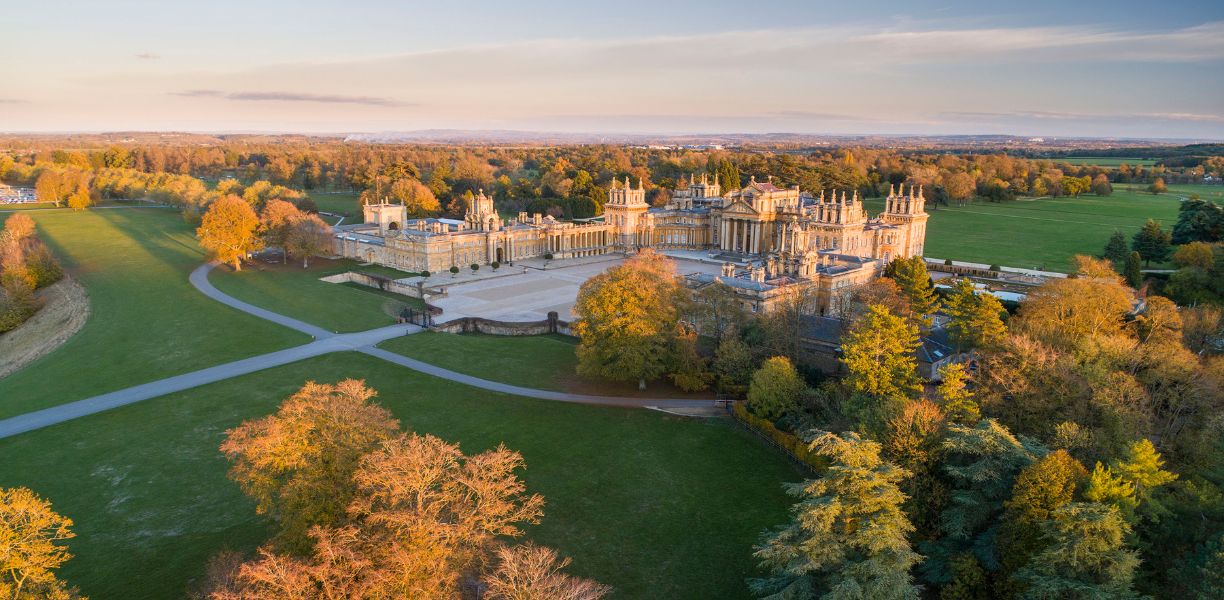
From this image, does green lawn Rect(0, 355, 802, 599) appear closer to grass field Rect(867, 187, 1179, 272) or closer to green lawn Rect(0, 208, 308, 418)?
green lawn Rect(0, 208, 308, 418)

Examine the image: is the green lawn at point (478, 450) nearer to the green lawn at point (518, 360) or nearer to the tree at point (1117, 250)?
the green lawn at point (518, 360)

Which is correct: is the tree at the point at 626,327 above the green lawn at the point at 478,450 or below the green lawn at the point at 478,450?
above

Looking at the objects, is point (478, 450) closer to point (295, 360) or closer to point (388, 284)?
point (295, 360)

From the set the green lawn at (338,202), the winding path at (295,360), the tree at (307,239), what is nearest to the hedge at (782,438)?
the winding path at (295,360)

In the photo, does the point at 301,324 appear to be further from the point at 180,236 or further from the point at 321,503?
the point at 180,236

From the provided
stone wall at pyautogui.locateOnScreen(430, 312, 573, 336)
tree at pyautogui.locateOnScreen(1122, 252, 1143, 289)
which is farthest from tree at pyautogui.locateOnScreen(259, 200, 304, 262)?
tree at pyautogui.locateOnScreen(1122, 252, 1143, 289)

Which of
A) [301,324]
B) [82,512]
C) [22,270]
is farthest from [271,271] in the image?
[82,512]
